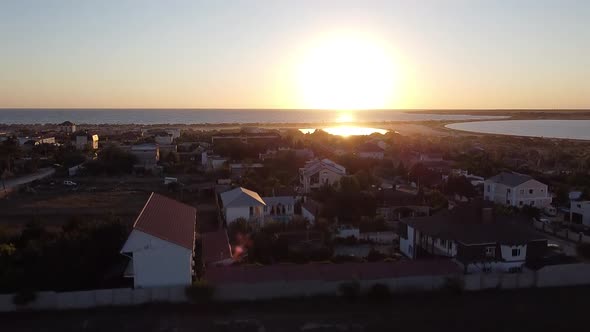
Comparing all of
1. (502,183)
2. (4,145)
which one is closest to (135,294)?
(502,183)

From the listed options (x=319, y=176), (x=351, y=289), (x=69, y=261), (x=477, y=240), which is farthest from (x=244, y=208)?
(x=319, y=176)

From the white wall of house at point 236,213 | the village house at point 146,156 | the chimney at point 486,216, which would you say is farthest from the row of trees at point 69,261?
the village house at point 146,156

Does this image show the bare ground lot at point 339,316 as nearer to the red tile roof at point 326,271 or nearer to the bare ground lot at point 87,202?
the red tile roof at point 326,271

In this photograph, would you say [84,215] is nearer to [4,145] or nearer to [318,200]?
[318,200]

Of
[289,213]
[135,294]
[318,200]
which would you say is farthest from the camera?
[318,200]

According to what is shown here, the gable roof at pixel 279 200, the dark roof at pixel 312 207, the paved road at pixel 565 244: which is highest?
the gable roof at pixel 279 200

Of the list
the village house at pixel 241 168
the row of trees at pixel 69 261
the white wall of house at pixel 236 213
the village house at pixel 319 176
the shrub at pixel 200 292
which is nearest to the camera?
the row of trees at pixel 69 261

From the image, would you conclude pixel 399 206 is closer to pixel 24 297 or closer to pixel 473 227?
pixel 473 227
